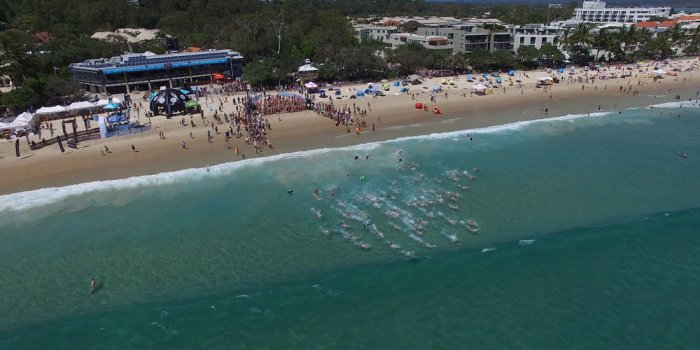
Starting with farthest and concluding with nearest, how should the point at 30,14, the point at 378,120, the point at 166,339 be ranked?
the point at 30,14
the point at 378,120
the point at 166,339

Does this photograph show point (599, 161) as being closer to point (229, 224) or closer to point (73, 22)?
point (229, 224)

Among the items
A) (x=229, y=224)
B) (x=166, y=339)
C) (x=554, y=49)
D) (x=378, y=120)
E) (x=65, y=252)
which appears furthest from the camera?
(x=554, y=49)

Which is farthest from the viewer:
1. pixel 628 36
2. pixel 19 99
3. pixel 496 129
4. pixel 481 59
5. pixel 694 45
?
pixel 694 45

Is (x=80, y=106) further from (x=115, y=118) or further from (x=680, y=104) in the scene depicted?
(x=680, y=104)

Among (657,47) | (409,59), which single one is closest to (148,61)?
(409,59)

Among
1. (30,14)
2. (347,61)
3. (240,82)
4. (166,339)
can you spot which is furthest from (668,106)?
(30,14)

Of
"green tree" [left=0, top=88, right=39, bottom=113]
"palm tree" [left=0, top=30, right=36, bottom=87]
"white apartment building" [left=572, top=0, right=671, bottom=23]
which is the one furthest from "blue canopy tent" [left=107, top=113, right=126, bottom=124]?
"white apartment building" [left=572, top=0, right=671, bottom=23]

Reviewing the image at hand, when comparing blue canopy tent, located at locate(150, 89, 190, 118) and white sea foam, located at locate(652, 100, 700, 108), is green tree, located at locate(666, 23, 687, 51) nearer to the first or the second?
white sea foam, located at locate(652, 100, 700, 108)
